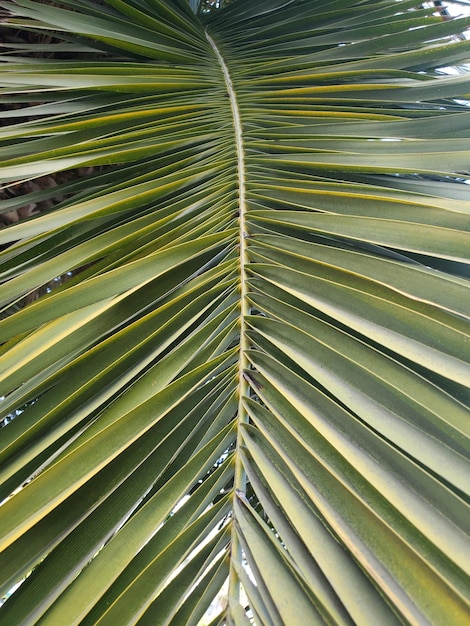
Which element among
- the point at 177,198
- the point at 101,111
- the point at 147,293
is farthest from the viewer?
the point at 101,111

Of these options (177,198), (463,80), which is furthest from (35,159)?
(463,80)

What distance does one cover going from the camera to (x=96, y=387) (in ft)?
1.39

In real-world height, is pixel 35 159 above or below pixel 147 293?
above

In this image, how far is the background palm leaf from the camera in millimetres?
332

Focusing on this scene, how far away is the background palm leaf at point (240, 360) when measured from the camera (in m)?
0.33

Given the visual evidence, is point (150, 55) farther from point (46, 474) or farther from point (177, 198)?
point (46, 474)

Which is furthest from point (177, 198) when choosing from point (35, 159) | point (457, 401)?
point (457, 401)

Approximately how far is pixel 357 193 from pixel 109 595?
0.43 m

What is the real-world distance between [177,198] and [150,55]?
320 mm

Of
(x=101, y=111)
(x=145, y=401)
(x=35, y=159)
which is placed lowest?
(x=145, y=401)

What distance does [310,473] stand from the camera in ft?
1.19

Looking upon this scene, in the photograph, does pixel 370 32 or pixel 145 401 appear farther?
pixel 370 32

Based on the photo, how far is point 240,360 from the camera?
0.46 meters

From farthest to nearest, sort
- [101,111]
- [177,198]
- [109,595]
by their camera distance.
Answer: [101,111] → [177,198] → [109,595]
